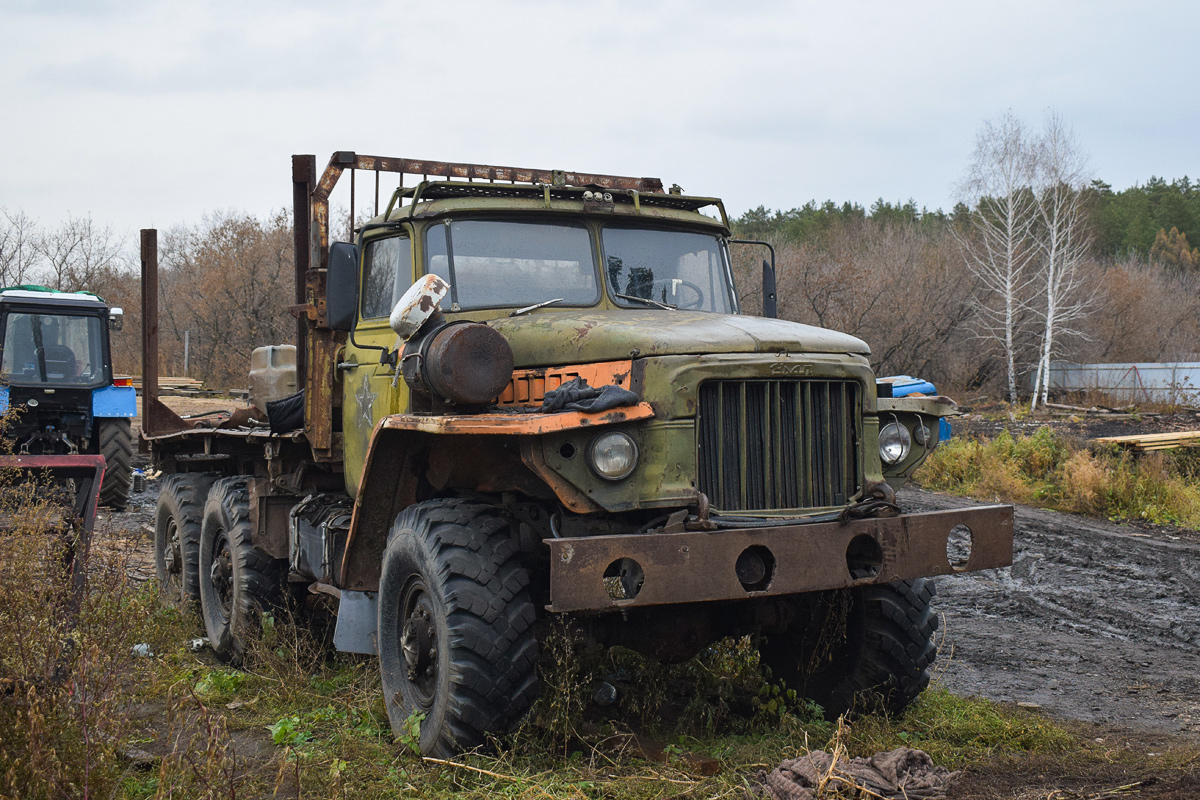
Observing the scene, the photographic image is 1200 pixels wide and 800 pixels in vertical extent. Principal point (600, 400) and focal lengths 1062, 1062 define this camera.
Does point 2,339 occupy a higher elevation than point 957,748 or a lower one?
higher

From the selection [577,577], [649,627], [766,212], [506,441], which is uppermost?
[766,212]

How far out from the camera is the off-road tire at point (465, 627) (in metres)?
4.36

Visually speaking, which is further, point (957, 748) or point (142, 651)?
point (142, 651)

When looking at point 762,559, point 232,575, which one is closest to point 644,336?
point 762,559

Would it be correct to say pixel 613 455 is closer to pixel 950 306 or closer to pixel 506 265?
pixel 506 265

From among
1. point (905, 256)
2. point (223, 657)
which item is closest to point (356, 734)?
point (223, 657)

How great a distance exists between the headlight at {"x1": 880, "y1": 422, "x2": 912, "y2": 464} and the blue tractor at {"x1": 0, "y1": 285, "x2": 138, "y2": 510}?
→ 1130cm

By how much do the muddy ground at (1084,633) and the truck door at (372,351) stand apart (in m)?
2.78

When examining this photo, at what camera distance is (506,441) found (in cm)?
469

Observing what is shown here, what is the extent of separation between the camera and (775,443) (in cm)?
457

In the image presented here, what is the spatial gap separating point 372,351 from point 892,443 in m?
2.80

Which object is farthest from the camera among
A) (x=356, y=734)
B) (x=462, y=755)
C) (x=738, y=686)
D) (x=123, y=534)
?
(x=123, y=534)

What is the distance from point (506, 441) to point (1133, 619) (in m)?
Result: 5.98

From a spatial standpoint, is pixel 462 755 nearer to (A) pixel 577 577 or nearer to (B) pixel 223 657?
(A) pixel 577 577
